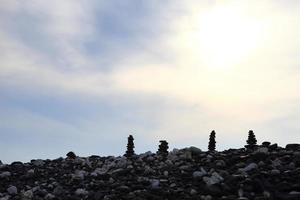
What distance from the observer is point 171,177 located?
19.2 m

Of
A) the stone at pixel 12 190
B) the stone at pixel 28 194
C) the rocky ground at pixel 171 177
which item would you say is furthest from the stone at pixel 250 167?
the stone at pixel 12 190

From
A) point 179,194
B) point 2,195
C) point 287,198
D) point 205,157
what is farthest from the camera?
point 205,157

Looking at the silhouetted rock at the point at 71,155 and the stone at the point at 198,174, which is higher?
the silhouetted rock at the point at 71,155

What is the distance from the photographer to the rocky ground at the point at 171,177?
54.0 feet

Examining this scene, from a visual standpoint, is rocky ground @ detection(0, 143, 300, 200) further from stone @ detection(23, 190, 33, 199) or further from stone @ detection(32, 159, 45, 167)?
stone @ detection(32, 159, 45, 167)

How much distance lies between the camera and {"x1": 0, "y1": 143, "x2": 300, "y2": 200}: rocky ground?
16.5 m

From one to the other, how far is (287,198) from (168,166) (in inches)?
269

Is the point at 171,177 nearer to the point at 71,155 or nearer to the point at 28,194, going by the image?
the point at 28,194

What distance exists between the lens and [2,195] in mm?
20422

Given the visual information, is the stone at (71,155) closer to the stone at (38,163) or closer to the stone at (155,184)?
the stone at (38,163)

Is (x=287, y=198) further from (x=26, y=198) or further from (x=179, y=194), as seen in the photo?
(x=26, y=198)

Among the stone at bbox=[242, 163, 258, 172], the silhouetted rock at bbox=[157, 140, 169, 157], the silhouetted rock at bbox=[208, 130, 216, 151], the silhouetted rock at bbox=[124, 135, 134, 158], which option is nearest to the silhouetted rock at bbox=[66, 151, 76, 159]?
the silhouetted rock at bbox=[124, 135, 134, 158]

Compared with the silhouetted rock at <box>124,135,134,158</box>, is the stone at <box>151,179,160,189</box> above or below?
below

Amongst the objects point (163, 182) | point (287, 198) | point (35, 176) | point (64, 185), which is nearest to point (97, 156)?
point (35, 176)
